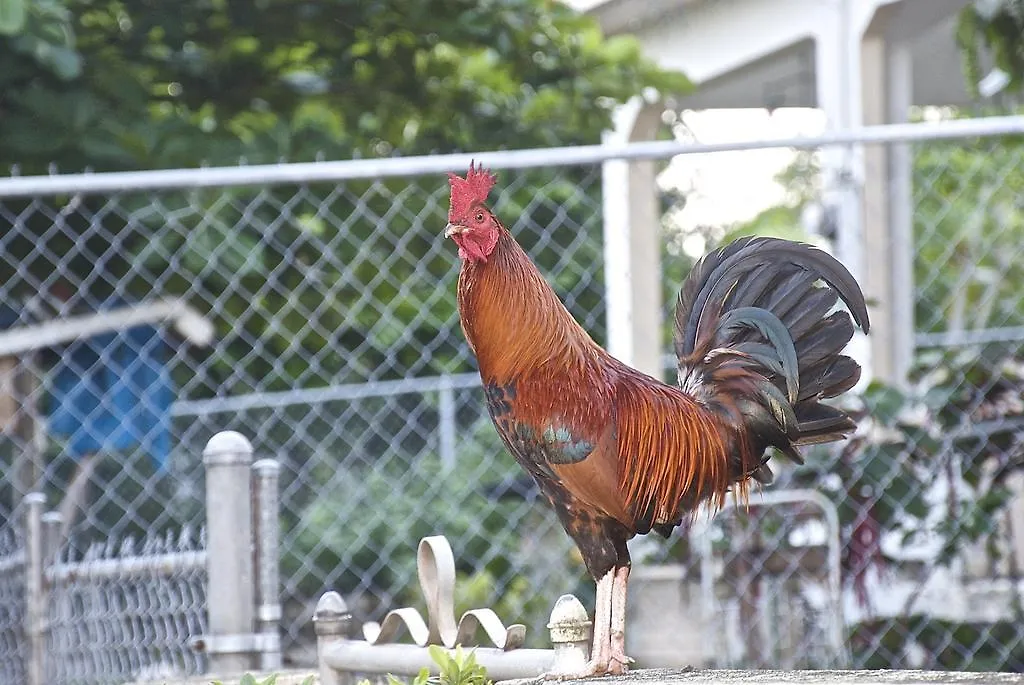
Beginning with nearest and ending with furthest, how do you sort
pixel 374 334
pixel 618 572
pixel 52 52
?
pixel 618 572 → pixel 52 52 → pixel 374 334

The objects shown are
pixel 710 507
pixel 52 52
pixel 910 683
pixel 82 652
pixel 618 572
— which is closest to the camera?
pixel 910 683

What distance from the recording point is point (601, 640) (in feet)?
A: 7.62

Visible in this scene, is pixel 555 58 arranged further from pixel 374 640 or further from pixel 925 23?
pixel 374 640

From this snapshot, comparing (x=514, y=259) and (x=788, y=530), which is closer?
(x=514, y=259)

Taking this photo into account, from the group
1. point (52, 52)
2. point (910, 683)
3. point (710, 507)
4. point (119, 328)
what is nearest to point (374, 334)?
point (119, 328)

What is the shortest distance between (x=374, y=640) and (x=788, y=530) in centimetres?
218

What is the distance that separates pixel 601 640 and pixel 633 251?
111 inches

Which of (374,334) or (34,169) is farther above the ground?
(34,169)

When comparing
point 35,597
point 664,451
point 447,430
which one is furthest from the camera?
point 447,430

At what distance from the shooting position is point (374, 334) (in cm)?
513

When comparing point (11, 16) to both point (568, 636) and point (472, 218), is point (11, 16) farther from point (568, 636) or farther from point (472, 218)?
point (568, 636)

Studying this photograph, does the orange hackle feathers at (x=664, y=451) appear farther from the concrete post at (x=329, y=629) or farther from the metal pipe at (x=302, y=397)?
the metal pipe at (x=302, y=397)

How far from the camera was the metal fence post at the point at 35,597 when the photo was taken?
10.4 ft

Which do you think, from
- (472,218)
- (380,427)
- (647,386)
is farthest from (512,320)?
(380,427)
